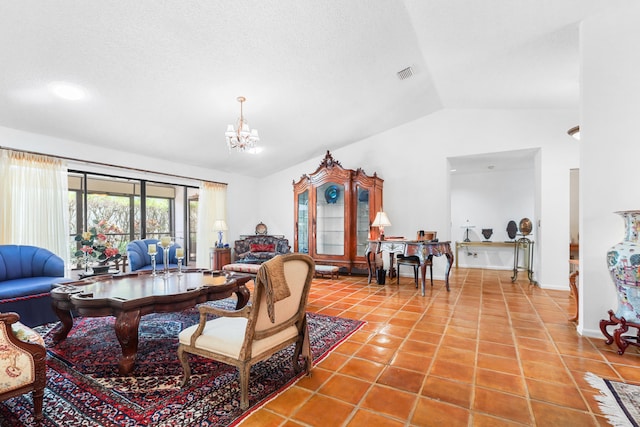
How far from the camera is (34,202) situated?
3.77 meters

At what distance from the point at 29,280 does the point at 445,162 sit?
626cm

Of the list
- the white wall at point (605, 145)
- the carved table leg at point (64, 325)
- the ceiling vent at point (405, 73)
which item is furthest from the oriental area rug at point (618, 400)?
the carved table leg at point (64, 325)

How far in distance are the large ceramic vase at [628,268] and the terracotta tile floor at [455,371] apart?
1.20ft

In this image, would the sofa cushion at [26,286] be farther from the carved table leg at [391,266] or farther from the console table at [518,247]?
the console table at [518,247]

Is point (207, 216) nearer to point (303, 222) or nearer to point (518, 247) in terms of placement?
point (303, 222)

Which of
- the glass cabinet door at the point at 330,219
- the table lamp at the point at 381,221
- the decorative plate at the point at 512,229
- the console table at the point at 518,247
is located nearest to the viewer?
the table lamp at the point at 381,221

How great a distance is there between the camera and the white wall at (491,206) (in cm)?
661

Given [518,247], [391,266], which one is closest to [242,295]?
[391,266]

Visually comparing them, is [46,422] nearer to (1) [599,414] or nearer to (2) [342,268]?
(1) [599,414]

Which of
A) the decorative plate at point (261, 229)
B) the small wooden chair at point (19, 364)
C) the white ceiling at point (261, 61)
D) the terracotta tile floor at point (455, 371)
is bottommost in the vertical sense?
the terracotta tile floor at point (455, 371)

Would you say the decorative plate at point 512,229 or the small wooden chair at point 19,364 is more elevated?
the decorative plate at point 512,229

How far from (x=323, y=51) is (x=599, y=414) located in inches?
143

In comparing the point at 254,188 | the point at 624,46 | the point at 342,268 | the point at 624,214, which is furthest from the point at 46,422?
the point at 254,188

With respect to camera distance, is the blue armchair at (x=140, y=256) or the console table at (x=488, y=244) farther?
the console table at (x=488, y=244)
